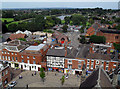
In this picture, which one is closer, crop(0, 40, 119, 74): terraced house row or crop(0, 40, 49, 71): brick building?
crop(0, 40, 119, 74): terraced house row

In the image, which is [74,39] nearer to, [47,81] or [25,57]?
[25,57]

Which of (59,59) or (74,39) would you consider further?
(74,39)

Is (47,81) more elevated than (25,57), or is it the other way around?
(25,57)

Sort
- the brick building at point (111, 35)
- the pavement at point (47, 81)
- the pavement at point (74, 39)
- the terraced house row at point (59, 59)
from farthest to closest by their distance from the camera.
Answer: the brick building at point (111, 35) < the pavement at point (74, 39) < the terraced house row at point (59, 59) < the pavement at point (47, 81)

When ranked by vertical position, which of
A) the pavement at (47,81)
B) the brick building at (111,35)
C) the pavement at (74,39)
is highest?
the brick building at (111,35)

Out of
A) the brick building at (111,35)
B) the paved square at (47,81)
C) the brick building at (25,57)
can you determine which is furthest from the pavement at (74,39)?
the paved square at (47,81)

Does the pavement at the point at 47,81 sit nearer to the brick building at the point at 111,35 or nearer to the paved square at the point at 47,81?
the paved square at the point at 47,81

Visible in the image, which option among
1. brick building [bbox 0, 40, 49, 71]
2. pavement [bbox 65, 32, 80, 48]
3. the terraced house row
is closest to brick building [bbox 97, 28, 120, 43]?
pavement [bbox 65, 32, 80, 48]


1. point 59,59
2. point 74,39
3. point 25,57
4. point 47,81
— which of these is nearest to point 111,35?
point 74,39

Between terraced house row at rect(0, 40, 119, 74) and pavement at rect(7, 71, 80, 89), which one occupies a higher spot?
terraced house row at rect(0, 40, 119, 74)

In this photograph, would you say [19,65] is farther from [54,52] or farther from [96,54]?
[96,54]

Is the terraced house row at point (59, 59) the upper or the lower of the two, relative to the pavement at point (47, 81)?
upper

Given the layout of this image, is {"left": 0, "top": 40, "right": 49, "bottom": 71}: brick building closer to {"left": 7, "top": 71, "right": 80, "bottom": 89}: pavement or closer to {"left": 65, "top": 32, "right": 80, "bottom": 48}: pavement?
{"left": 7, "top": 71, "right": 80, "bottom": 89}: pavement
